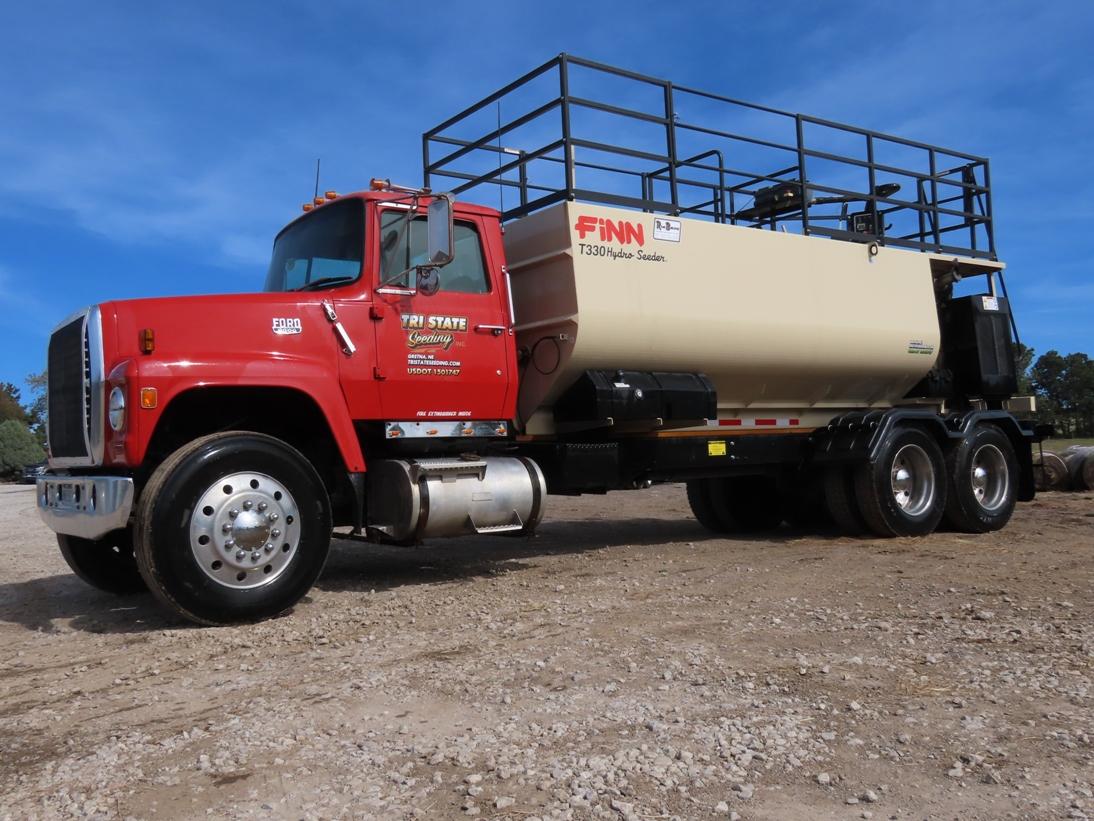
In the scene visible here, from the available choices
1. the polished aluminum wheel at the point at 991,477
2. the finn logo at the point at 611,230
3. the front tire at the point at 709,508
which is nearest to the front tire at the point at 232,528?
the finn logo at the point at 611,230

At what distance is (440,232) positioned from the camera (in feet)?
20.9

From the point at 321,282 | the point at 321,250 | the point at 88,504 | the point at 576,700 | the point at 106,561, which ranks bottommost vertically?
the point at 576,700

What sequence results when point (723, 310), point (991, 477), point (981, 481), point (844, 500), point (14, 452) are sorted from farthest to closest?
point (14, 452) < point (991, 477) < point (981, 481) < point (844, 500) < point (723, 310)

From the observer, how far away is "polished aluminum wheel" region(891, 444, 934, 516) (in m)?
9.59

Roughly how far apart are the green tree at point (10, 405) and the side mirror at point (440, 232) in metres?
72.3

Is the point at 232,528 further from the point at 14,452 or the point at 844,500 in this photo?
the point at 14,452

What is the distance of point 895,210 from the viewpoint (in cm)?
1045

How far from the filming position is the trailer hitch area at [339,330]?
6352 millimetres

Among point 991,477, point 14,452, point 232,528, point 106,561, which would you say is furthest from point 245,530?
point 14,452

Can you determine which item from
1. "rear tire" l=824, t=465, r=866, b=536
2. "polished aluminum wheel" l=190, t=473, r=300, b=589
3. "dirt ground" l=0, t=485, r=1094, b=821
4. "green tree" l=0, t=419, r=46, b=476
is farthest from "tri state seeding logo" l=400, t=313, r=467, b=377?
"green tree" l=0, t=419, r=46, b=476

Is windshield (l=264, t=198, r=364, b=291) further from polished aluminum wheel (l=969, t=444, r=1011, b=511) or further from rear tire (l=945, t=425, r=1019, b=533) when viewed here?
polished aluminum wheel (l=969, t=444, r=1011, b=511)

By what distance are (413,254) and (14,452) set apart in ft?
162

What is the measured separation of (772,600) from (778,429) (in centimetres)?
366

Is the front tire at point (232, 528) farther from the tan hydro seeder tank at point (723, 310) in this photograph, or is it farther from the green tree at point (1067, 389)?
the green tree at point (1067, 389)
